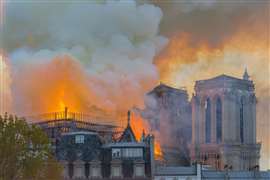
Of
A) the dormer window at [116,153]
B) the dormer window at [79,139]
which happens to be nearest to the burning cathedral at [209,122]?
the dormer window at [79,139]

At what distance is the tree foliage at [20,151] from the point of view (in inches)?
2672

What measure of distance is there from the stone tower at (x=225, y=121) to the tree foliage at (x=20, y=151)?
69.4 metres

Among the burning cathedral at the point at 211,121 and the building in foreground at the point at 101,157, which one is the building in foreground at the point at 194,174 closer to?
the building in foreground at the point at 101,157

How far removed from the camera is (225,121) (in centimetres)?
14288

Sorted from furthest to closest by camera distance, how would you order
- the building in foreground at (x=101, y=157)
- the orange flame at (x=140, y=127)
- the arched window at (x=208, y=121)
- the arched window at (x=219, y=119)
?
1. the arched window at (x=208, y=121)
2. the arched window at (x=219, y=119)
3. the orange flame at (x=140, y=127)
4. the building in foreground at (x=101, y=157)

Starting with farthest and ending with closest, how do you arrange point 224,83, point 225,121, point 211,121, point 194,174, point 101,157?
point 211,121
point 225,121
point 224,83
point 194,174
point 101,157

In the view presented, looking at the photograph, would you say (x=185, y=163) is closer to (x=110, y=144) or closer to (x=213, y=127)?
(x=213, y=127)

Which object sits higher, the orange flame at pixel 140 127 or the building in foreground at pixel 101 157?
the orange flame at pixel 140 127

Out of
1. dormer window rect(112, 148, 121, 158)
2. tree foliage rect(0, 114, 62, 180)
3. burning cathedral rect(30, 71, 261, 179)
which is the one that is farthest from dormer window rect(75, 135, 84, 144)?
tree foliage rect(0, 114, 62, 180)

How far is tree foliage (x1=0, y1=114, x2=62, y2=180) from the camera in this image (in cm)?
6788

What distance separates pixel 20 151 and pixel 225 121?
3105 inches

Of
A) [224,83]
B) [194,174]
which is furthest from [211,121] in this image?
[194,174]

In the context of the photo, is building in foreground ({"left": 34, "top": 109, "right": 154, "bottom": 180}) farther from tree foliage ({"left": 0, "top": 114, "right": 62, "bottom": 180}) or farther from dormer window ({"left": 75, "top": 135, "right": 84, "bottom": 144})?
tree foliage ({"left": 0, "top": 114, "right": 62, "bottom": 180})

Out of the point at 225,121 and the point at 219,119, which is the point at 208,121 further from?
the point at 225,121
